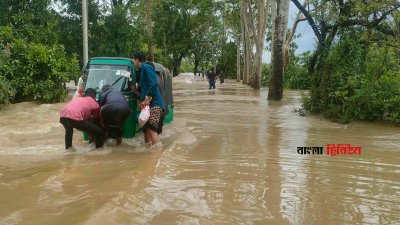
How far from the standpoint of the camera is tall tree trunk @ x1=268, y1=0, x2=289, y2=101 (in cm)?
1811

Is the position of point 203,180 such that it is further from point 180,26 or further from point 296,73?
point 180,26

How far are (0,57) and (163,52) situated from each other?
36359mm

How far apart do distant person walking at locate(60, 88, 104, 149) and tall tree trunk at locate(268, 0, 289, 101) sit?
12.2 meters

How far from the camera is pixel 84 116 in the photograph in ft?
24.7

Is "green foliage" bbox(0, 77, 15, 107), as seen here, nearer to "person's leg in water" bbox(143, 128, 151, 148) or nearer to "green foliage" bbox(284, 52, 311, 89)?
"person's leg in water" bbox(143, 128, 151, 148)

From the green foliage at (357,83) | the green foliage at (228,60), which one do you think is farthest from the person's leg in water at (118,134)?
the green foliage at (228,60)

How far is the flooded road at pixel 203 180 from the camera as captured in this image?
4.46 m

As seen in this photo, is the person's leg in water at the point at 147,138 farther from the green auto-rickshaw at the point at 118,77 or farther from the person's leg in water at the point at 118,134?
the green auto-rickshaw at the point at 118,77

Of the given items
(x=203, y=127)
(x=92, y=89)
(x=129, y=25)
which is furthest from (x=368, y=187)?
(x=129, y=25)

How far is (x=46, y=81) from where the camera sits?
1638cm

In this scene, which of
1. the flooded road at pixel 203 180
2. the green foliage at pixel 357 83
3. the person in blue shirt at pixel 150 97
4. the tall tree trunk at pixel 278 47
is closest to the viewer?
the flooded road at pixel 203 180

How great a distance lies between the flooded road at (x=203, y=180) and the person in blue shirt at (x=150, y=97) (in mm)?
376

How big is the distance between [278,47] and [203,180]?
13727 millimetres

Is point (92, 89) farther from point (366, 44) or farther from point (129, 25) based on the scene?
point (129, 25)
